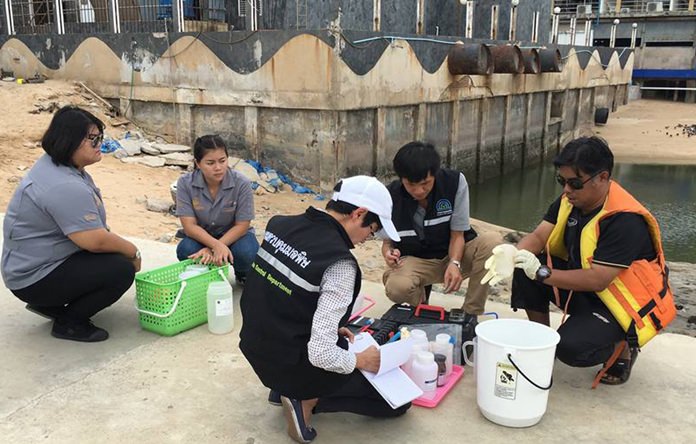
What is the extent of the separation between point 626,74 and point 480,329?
26.4 metres

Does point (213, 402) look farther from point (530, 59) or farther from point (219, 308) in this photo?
point (530, 59)

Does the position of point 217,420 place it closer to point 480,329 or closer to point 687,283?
point 480,329

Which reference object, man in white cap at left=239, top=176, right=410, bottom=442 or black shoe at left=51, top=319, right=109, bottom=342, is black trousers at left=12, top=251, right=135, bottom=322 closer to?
black shoe at left=51, top=319, right=109, bottom=342

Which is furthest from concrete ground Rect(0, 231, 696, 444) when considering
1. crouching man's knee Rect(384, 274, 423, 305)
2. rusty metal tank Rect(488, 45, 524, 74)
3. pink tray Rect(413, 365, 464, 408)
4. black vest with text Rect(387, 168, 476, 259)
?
rusty metal tank Rect(488, 45, 524, 74)

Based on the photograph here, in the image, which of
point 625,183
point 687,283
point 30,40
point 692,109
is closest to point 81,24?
point 30,40

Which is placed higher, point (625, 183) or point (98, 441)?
point (98, 441)

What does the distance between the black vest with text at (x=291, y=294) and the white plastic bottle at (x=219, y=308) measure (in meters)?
1.13

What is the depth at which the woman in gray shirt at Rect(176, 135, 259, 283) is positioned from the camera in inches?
154

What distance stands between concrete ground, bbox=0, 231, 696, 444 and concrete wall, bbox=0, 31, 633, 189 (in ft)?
20.6

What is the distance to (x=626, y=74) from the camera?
1019 inches

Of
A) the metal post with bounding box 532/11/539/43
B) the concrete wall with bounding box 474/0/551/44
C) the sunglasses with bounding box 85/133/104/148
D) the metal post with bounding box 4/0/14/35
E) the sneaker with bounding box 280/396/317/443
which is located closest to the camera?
the sneaker with bounding box 280/396/317/443

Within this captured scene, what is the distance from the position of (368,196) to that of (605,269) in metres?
1.24

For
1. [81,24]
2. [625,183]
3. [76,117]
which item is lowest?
[625,183]

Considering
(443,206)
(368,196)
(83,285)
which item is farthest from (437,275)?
(83,285)
